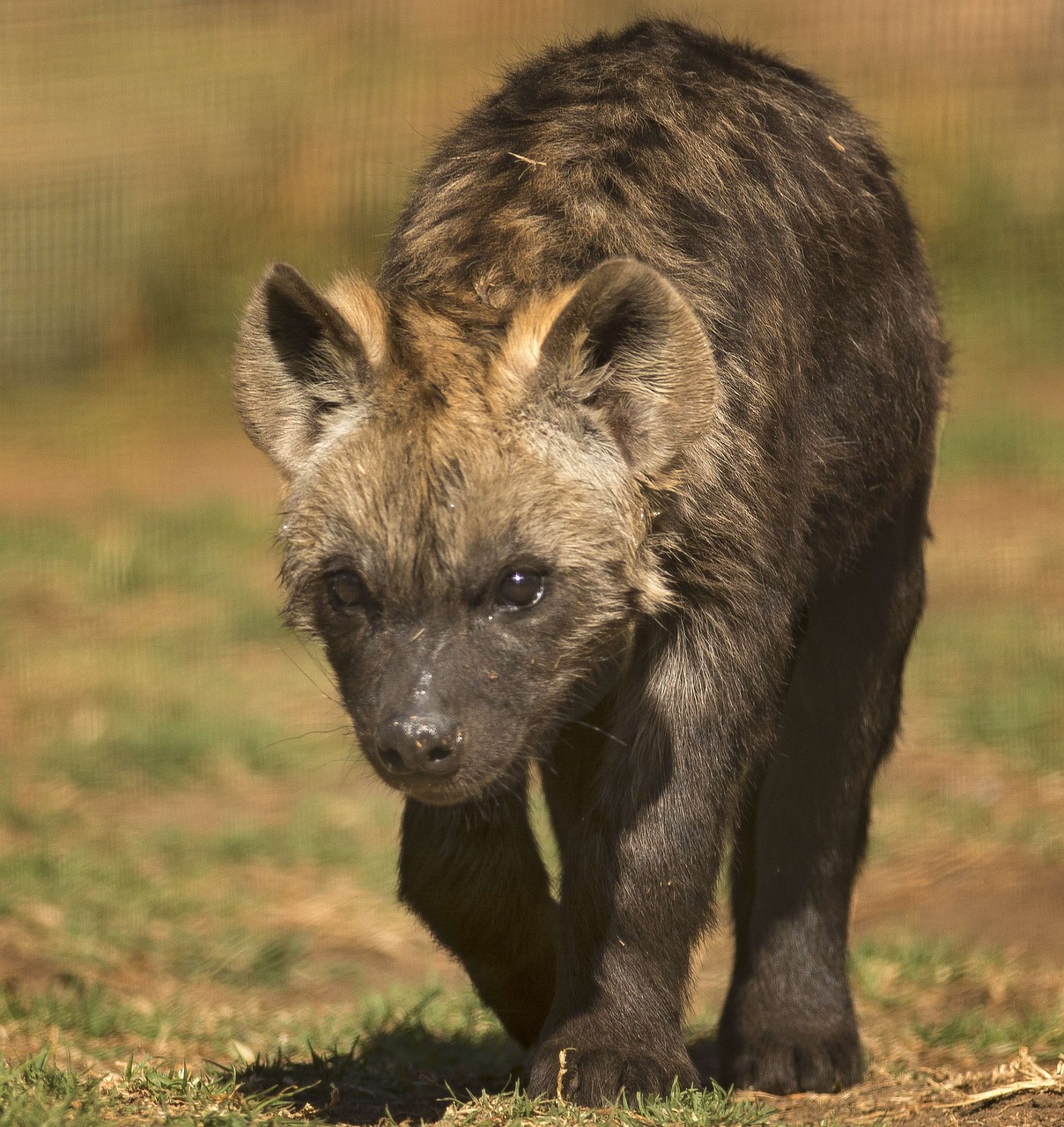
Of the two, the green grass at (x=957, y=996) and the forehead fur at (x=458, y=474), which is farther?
the green grass at (x=957, y=996)

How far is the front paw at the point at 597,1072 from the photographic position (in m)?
3.24

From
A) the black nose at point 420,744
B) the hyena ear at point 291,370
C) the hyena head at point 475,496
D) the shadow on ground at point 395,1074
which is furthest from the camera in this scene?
the shadow on ground at point 395,1074

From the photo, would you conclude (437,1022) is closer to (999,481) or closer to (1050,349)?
(999,481)

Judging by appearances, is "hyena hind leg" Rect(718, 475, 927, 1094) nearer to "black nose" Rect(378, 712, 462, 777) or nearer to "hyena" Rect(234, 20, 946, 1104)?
"hyena" Rect(234, 20, 946, 1104)

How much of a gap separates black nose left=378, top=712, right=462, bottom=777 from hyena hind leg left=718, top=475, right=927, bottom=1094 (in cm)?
129

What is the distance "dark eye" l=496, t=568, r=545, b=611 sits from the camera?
3.09 metres

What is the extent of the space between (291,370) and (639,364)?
0.65 meters

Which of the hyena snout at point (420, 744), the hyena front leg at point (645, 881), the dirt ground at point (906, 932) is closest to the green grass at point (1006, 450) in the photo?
the dirt ground at point (906, 932)

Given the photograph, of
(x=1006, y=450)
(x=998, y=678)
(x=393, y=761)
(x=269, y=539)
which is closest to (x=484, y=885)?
(x=393, y=761)

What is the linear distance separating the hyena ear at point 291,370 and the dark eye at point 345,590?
0.90 ft

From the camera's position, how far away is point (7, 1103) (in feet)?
9.78

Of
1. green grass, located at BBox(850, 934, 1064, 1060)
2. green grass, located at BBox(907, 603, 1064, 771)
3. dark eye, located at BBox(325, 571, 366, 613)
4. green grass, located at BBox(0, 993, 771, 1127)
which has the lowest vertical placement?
green grass, located at BBox(907, 603, 1064, 771)

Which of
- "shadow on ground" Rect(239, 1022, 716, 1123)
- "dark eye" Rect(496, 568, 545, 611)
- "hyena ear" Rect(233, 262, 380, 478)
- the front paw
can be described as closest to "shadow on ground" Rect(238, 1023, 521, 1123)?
"shadow on ground" Rect(239, 1022, 716, 1123)

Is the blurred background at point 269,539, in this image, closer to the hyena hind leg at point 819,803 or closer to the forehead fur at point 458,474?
the hyena hind leg at point 819,803
